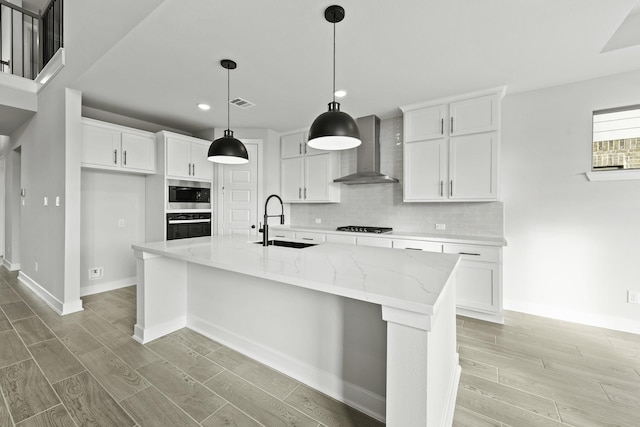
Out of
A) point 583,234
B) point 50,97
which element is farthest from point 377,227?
point 50,97

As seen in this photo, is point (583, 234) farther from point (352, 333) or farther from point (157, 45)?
point (157, 45)

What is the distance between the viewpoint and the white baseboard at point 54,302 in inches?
121

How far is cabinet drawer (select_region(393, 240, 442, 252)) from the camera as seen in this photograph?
3.10m

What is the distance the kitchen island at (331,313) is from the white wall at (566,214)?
74.8 inches

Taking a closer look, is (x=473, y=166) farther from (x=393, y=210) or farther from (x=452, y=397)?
(x=452, y=397)

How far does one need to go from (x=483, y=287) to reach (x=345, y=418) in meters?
2.09

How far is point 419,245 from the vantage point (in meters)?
3.19

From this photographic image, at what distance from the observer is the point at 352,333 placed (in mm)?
1649

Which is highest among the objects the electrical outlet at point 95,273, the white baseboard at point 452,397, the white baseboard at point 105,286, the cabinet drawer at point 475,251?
the cabinet drawer at point 475,251

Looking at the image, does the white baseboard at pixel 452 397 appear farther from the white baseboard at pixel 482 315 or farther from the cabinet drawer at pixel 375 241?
the cabinet drawer at pixel 375 241

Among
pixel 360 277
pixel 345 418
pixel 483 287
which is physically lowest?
pixel 345 418

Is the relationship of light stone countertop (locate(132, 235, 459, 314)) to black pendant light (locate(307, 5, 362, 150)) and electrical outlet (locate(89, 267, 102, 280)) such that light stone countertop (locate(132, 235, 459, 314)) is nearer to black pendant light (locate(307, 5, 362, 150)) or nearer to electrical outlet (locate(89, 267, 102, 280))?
black pendant light (locate(307, 5, 362, 150))

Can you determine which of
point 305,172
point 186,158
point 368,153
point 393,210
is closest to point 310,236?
point 305,172

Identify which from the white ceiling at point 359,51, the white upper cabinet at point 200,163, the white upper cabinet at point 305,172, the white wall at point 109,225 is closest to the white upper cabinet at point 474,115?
the white ceiling at point 359,51
